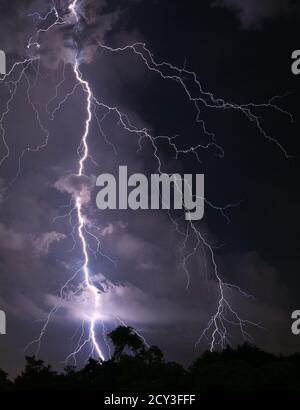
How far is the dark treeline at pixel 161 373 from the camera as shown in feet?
52.2

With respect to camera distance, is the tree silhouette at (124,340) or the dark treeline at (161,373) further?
the tree silhouette at (124,340)

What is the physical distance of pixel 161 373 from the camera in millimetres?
18344

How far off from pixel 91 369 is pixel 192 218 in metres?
6.70

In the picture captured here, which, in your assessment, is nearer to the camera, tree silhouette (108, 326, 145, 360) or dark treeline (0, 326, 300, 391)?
dark treeline (0, 326, 300, 391)

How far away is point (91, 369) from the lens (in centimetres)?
2200

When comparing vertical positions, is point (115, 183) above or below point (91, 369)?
above

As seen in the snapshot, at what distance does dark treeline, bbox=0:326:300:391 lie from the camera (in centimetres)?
1590

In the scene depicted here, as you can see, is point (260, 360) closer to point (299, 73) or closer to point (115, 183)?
point (115, 183)
